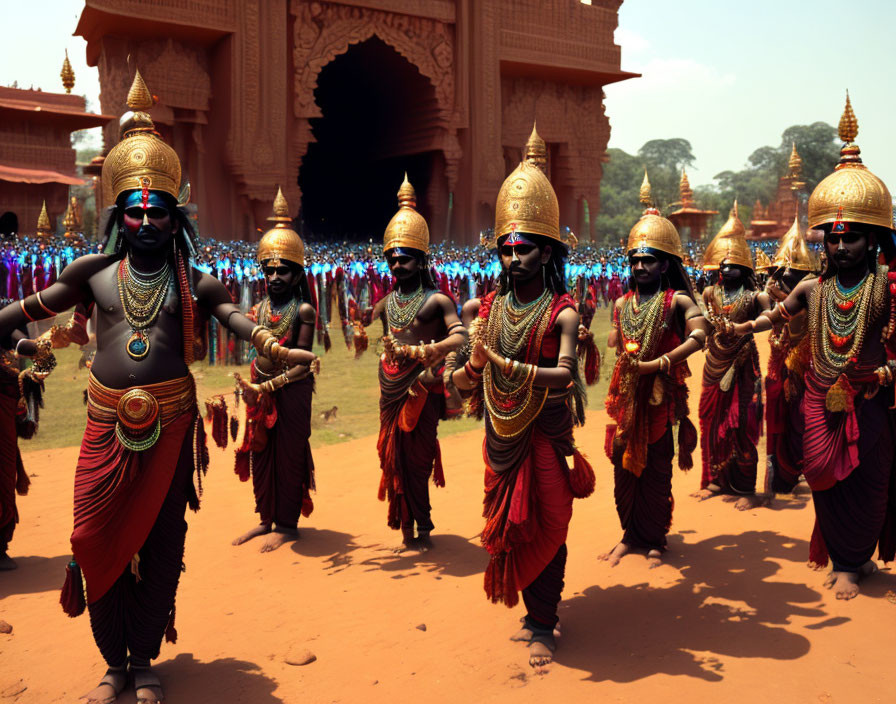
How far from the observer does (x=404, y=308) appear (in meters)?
5.96

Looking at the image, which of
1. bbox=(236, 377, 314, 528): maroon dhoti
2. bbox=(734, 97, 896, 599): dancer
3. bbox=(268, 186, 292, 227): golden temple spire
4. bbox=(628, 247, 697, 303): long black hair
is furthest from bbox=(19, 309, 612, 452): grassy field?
bbox=(734, 97, 896, 599): dancer

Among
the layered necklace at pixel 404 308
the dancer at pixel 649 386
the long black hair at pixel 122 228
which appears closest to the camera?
the long black hair at pixel 122 228

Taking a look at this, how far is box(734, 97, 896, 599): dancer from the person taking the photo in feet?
15.1

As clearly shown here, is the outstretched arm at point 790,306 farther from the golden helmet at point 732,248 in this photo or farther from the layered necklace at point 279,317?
the layered necklace at point 279,317

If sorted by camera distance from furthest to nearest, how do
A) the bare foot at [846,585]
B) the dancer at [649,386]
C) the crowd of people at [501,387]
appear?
the dancer at [649,386] → the bare foot at [846,585] → the crowd of people at [501,387]

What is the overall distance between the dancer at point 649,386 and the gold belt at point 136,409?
2793mm

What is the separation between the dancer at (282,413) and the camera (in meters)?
6.00

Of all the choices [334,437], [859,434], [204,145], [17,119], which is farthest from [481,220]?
[859,434]

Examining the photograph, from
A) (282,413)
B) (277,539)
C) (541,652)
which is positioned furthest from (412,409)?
(541,652)

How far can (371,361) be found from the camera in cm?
1439

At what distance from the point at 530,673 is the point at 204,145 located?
16833 millimetres

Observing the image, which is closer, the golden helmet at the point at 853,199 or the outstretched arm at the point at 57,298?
the outstretched arm at the point at 57,298

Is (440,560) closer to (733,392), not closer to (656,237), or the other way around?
(656,237)

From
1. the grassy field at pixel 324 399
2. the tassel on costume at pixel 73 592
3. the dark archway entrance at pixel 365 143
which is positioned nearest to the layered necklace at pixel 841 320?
the tassel on costume at pixel 73 592
